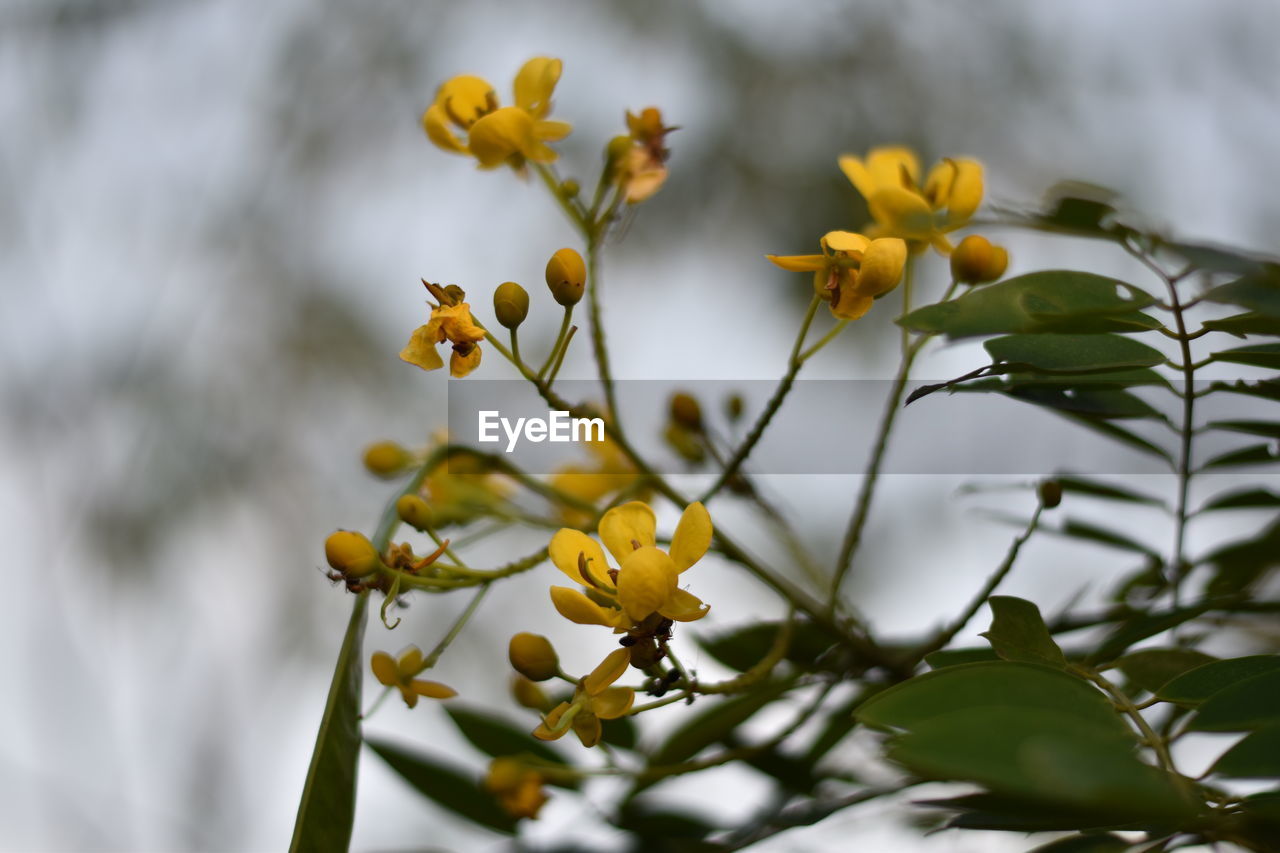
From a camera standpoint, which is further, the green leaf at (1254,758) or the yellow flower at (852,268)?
the yellow flower at (852,268)

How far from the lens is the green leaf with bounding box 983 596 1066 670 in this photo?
352mm

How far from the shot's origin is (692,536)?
377 mm

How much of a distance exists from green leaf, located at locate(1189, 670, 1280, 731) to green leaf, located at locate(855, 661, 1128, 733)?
26mm

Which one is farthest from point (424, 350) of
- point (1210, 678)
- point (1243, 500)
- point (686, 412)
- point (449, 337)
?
point (1243, 500)

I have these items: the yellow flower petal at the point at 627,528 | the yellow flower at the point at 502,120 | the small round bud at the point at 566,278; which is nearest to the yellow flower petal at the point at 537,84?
the yellow flower at the point at 502,120

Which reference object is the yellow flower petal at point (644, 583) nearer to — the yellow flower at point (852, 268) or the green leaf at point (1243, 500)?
the yellow flower at point (852, 268)

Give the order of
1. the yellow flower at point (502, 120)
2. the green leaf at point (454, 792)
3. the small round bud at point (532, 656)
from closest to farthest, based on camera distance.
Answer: the small round bud at point (532, 656) → the yellow flower at point (502, 120) → the green leaf at point (454, 792)

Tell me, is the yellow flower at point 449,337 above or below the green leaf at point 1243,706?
above

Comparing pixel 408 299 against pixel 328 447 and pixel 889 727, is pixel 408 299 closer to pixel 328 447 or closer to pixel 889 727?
pixel 328 447

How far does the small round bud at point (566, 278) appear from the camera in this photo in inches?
17.8

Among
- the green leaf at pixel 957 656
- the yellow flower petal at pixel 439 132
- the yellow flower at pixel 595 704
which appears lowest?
the yellow flower at pixel 595 704

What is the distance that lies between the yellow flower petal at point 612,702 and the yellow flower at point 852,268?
0.17 meters

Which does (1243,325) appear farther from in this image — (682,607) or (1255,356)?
(682,607)

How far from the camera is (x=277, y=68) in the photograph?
6.20ft
